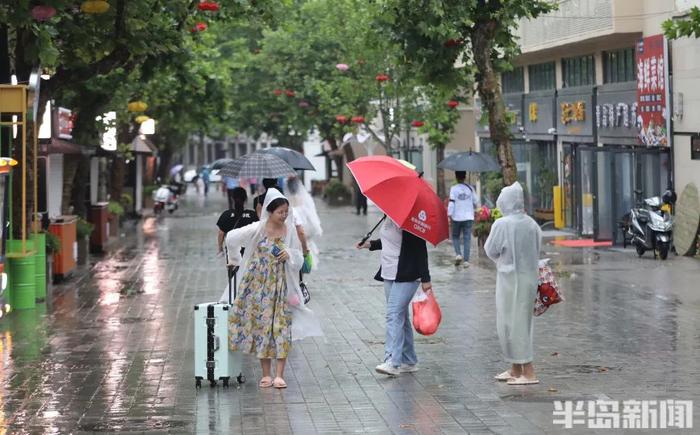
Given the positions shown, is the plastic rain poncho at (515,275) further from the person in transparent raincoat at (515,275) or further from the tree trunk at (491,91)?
the tree trunk at (491,91)

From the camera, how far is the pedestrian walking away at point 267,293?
1150 cm

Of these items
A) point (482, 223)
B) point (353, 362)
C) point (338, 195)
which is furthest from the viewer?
point (338, 195)

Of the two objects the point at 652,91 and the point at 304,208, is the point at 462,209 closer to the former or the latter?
the point at 652,91

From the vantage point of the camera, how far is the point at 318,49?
188 ft

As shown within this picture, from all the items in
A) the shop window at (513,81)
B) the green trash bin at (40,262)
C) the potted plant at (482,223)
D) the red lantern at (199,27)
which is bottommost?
the green trash bin at (40,262)

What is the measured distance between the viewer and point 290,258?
11.7m

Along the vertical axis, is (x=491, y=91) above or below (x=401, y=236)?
above

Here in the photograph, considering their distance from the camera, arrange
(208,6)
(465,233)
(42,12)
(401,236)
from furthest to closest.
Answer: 1. (465,233)
2. (208,6)
3. (42,12)
4. (401,236)

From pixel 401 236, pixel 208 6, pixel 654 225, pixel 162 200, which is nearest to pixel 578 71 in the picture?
pixel 654 225

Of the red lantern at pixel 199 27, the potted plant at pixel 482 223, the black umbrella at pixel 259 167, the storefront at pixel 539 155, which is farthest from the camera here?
the storefront at pixel 539 155

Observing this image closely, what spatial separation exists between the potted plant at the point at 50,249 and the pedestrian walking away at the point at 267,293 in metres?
10.8

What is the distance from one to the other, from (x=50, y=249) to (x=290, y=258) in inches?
442

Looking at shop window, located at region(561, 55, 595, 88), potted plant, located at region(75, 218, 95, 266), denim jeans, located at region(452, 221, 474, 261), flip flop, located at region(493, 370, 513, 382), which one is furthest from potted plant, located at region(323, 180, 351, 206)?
flip flop, located at region(493, 370, 513, 382)

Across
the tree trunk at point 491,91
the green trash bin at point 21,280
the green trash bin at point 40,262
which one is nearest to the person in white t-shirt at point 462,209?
the tree trunk at point 491,91
